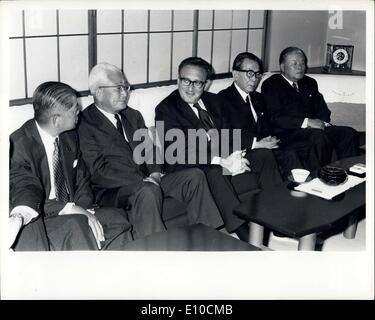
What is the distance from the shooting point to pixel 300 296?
7.52 feet


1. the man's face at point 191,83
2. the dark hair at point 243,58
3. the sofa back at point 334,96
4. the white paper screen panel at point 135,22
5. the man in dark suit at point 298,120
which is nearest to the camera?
the man's face at point 191,83

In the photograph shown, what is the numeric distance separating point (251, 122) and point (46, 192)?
5.91ft

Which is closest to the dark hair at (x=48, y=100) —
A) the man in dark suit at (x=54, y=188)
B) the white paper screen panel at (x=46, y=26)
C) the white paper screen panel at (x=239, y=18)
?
the man in dark suit at (x=54, y=188)

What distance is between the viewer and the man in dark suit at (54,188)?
7.93 feet

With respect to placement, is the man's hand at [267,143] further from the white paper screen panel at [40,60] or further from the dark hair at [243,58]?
the white paper screen panel at [40,60]

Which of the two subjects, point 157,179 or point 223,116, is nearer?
point 157,179

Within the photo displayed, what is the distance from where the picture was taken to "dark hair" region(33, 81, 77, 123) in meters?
2.62

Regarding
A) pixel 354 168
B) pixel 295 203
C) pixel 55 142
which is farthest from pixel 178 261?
pixel 354 168

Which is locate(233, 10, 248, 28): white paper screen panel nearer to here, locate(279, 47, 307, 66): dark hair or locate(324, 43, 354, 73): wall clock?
locate(279, 47, 307, 66): dark hair

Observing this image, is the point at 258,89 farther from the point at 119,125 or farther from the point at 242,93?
the point at 119,125

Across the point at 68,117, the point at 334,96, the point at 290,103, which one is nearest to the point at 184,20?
the point at 290,103

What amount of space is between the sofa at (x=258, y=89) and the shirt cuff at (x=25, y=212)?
393 millimetres

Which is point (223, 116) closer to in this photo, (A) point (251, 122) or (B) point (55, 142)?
(A) point (251, 122)

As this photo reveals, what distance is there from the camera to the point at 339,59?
5023mm
